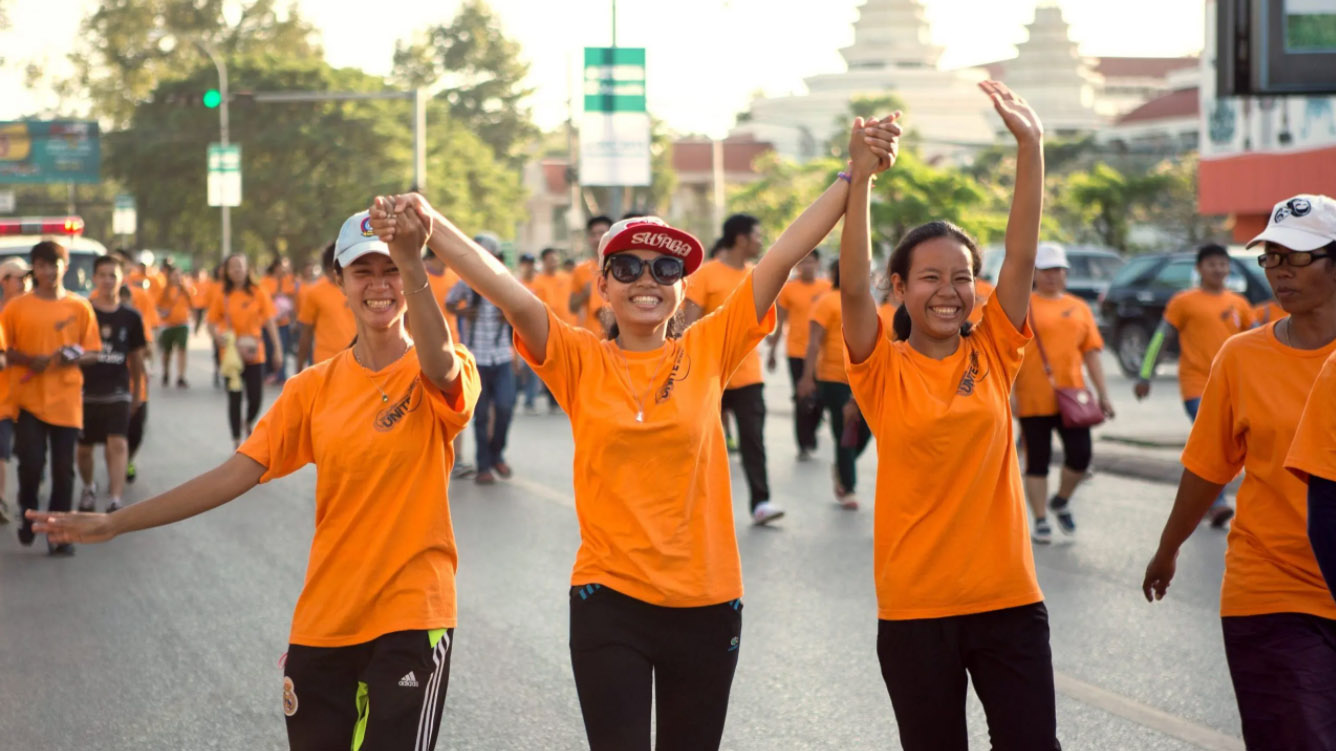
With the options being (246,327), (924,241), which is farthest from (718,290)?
(924,241)

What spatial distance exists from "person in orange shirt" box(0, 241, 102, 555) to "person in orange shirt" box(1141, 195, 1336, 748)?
7.43 metres

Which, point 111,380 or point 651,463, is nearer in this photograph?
point 651,463

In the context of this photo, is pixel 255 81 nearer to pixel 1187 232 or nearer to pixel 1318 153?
pixel 1187 232

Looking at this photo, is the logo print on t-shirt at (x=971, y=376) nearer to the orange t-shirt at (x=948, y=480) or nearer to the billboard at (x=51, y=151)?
the orange t-shirt at (x=948, y=480)

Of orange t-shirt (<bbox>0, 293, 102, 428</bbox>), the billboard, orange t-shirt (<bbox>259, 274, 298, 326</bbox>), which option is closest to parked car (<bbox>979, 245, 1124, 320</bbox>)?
orange t-shirt (<bbox>259, 274, 298, 326</bbox>)

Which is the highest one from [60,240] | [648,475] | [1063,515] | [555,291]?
[60,240]

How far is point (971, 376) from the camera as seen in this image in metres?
4.14

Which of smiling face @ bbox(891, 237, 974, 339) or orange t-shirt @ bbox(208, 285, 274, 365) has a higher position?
smiling face @ bbox(891, 237, 974, 339)

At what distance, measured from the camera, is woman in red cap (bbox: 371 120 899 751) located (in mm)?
3914

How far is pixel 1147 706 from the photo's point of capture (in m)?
6.23

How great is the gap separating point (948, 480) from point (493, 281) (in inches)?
45.3

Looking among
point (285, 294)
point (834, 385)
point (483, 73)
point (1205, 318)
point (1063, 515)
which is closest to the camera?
point (1063, 515)

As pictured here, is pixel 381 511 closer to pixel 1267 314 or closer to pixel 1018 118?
pixel 1018 118

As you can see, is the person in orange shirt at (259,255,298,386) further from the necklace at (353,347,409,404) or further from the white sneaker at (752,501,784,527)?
the necklace at (353,347,409,404)
